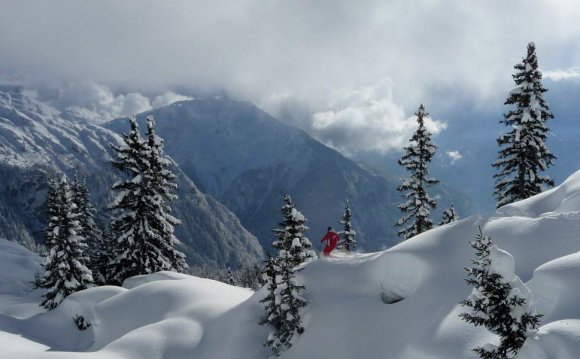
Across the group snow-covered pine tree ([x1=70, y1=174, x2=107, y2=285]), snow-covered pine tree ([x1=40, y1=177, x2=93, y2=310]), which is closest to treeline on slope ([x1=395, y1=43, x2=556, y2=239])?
snow-covered pine tree ([x1=40, y1=177, x2=93, y2=310])

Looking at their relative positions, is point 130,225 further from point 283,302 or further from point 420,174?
point 420,174

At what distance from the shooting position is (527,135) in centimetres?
2992

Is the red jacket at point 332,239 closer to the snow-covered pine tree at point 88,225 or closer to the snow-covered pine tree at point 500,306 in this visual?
the snow-covered pine tree at point 500,306

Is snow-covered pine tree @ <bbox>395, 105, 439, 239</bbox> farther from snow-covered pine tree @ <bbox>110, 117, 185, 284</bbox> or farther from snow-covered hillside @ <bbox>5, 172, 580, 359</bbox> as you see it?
snow-covered pine tree @ <bbox>110, 117, 185, 284</bbox>

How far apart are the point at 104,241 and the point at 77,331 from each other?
82.9ft

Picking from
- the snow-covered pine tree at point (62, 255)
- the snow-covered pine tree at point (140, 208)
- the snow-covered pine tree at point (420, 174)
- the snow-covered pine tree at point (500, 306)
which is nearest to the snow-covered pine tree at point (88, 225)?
the snow-covered pine tree at point (62, 255)

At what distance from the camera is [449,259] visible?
1549 centimetres

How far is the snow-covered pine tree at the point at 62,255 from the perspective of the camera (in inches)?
1200

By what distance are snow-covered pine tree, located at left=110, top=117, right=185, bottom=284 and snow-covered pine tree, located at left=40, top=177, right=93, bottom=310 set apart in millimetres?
2490

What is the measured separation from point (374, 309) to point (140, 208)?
2013 centimetres

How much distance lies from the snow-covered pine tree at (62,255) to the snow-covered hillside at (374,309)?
8.83m

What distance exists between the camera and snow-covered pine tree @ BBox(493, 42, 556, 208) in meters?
29.7

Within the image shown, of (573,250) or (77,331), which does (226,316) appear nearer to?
(77,331)

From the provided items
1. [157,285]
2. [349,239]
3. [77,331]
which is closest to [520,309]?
[157,285]
